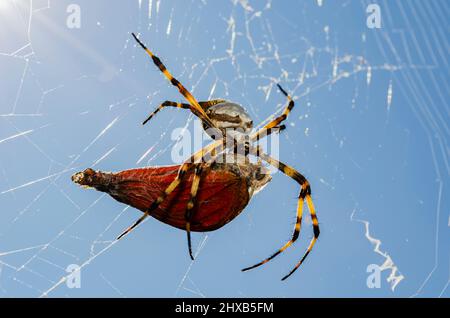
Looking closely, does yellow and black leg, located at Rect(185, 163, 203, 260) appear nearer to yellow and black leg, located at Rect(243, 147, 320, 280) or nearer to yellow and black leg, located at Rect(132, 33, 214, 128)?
yellow and black leg, located at Rect(132, 33, 214, 128)

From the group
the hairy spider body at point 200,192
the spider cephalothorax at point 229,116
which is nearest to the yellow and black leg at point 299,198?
the spider cephalothorax at point 229,116

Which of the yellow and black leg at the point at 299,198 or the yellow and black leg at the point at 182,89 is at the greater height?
the yellow and black leg at the point at 182,89

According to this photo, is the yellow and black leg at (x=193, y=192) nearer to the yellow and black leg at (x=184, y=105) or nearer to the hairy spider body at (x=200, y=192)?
the hairy spider body at (x=200, y=192)

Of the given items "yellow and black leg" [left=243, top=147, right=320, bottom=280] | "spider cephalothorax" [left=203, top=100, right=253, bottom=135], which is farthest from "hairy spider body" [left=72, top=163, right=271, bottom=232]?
"yellow and black leg" [left=243, top=147, right=320, bottom=280]

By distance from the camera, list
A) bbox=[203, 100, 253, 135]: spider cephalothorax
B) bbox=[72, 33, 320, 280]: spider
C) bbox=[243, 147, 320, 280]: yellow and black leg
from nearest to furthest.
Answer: bbox=[72, 33, 320, 280]: spider → bbox=[203, 100, 253, 135]: spider cephalothorax → bbox=[243, 147, 320, 280]: yellow and black leg

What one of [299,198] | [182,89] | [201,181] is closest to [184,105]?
[182,89]
